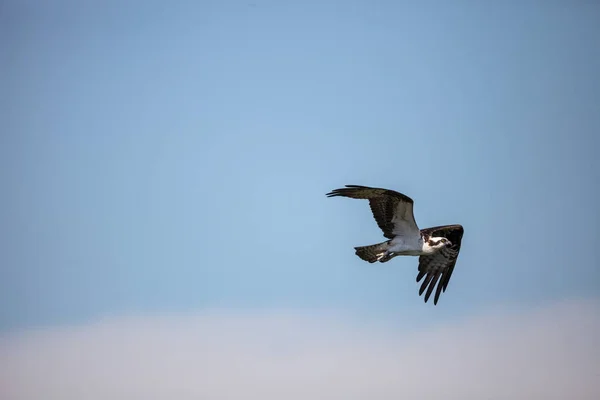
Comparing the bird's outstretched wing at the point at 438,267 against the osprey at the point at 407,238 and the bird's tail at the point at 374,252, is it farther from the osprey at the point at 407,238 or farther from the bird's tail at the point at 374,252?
the bird's tail at the point at 374,252

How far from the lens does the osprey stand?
1747 cm

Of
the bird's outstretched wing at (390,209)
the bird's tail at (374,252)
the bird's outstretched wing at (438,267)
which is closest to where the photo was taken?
the bird's outstretched wing at (390,209)

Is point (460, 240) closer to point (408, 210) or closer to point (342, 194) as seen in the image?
point (408, 210)

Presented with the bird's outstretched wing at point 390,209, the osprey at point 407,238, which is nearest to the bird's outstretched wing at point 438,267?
the osprey at point 407,238

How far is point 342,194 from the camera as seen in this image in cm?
1683

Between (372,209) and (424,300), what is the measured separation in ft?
8.82

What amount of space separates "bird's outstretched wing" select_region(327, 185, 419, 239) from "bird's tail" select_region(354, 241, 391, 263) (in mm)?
289

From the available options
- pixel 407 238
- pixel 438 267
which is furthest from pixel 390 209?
pixel 438 267

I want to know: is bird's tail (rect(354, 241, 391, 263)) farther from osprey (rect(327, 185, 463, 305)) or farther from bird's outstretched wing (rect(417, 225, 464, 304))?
bird's outstretched wing (rect(417, 225, 464, 304))

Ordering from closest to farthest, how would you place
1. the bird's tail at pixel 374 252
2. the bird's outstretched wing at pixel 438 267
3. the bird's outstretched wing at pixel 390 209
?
the bird's outstretched wing at pixel 390 209 < the bird's tail at pixel 374 252 < the bird's outstretched wing at pixel 438 267

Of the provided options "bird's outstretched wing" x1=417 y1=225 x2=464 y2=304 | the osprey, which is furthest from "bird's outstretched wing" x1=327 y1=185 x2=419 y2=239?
"bird's outstretched wing" x1=417 y1=225 x2=464 y2=304

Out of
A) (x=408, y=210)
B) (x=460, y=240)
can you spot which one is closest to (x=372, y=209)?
(x=408, y=210)

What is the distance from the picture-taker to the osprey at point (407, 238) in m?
17.5

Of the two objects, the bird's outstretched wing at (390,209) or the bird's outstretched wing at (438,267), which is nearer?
the bird's outstretched wing at (390,209)
